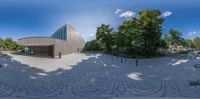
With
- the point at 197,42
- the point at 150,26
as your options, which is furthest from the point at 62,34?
the point at 197,42

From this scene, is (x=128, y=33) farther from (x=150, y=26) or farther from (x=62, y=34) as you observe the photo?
(x=62, y=34)

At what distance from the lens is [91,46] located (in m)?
35.6

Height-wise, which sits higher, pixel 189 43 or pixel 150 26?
pixel 150 26

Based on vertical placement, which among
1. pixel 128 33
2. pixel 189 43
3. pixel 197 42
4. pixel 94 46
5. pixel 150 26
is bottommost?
pixel 94 46

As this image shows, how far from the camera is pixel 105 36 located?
30.8 metres

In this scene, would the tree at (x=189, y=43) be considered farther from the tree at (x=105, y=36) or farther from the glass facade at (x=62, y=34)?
the glass facade at (x=62, y=34)

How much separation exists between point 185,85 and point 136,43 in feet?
47.4

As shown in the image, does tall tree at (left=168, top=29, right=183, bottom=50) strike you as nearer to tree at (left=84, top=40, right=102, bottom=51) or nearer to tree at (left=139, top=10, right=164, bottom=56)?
tree at (left=139, top=10, right=164, bottom=56)

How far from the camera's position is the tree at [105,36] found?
30.6 metres

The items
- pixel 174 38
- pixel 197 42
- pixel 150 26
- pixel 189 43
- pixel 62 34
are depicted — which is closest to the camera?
pixel 150 26

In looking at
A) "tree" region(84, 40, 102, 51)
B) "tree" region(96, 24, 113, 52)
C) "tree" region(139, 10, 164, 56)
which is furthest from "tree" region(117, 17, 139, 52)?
"tree" region(84, 40, 102, 51)

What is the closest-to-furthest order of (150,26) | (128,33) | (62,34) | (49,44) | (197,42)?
(150,26) → (128,33) → (49,44) → (62,34) → (197,42)

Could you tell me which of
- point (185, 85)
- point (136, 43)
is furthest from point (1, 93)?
point (136, 43)

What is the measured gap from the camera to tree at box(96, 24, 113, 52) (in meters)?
30.6
